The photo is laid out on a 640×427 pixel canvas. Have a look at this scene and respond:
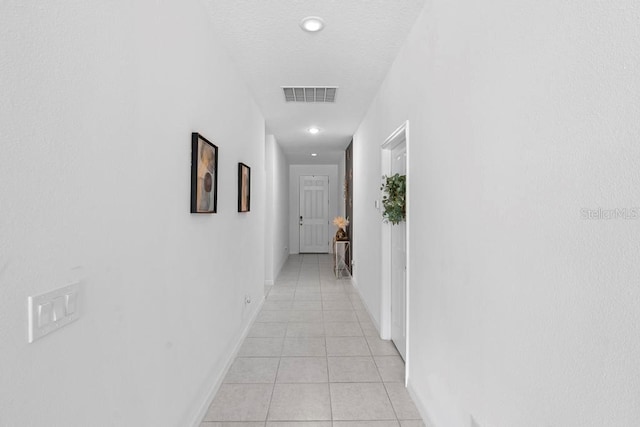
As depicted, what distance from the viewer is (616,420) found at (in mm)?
774

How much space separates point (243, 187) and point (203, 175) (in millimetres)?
1141

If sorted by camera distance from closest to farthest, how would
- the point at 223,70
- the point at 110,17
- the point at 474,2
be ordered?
the point at 110,17 → the point at 474,2 → the point at 223,70

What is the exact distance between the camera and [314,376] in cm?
255

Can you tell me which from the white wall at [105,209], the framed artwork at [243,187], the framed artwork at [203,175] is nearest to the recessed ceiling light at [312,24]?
the white wall at [105,209]

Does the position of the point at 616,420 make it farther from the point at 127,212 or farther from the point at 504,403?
the point at 127,212

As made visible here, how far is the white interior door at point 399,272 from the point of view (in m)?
2.86

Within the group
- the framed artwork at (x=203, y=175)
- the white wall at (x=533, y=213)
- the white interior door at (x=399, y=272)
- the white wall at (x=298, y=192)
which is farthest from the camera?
the white wall at (x=298, y=192)

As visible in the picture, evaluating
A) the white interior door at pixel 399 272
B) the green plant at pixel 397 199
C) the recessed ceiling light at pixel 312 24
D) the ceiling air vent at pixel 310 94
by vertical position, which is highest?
the ceiling air vent at pixel 310 94

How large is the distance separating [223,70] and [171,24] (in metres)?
0.94

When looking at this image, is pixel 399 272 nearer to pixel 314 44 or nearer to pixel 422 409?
pixel 422 409

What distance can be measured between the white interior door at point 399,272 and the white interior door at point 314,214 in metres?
6.29

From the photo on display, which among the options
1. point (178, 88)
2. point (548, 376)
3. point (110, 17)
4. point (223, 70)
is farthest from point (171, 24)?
point (548, 376)

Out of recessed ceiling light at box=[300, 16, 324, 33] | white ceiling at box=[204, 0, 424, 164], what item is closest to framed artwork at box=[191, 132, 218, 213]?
→ white ceiling at box=[204, 0, 424, 164]

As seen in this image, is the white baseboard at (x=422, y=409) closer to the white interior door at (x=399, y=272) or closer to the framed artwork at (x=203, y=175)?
the white interior door at (x=399, y=272)
